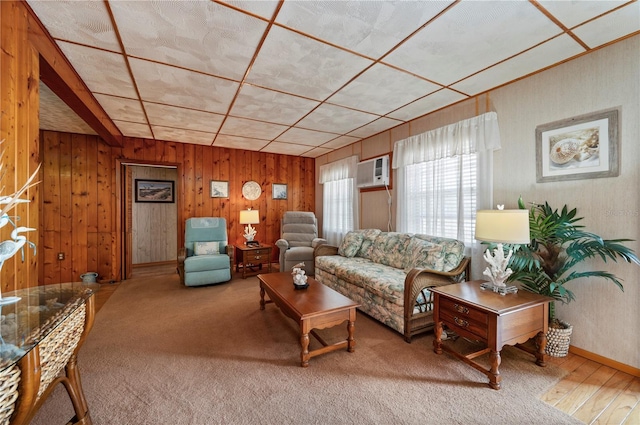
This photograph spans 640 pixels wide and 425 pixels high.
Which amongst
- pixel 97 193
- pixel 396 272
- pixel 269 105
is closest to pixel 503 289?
pixel 396 272

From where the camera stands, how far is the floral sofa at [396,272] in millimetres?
2414

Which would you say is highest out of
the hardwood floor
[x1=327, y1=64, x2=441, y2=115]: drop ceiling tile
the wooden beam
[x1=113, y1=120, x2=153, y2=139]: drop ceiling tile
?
[x1=113, y1=120, x2=153, y2=139]: drop ceiling tile

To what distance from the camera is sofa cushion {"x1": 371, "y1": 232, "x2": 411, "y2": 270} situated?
3278 millimetres

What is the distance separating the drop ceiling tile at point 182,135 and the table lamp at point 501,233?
4041mm

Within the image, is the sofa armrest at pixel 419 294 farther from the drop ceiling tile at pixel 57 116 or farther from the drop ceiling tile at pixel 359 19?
the drop ceiling tile at pixel 57 116

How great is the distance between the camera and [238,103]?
3043 millimetres

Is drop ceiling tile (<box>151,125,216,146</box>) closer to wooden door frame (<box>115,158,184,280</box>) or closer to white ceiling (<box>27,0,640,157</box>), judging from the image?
wooden door frame (<box>115,158,184,280</box>)

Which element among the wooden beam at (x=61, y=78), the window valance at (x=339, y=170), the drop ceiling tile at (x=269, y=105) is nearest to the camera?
the wooden beam at (x=61, y=78)

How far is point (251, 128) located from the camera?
3.97 meters

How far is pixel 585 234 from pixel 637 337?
79cm

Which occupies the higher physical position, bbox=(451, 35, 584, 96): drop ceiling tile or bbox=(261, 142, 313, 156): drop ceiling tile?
bbox=(261, 142, 313, 156): drop ceiling tile

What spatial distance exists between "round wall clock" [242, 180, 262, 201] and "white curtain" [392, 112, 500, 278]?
9.84 feet

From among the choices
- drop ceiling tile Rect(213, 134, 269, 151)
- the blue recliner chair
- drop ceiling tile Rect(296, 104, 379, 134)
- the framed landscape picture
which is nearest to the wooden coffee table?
the blue recliner chair

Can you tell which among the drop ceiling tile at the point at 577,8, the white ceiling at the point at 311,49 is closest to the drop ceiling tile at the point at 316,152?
the white ceiling at the point at 311,49
